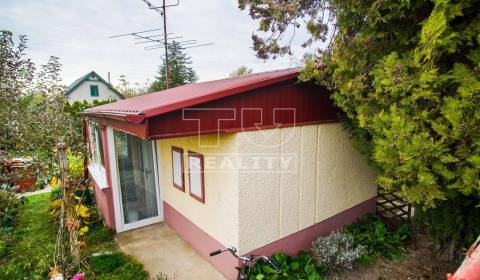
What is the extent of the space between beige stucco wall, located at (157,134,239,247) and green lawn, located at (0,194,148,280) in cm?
176

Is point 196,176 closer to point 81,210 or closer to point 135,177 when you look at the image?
point 81,210

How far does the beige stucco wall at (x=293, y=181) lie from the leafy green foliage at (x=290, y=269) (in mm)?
421

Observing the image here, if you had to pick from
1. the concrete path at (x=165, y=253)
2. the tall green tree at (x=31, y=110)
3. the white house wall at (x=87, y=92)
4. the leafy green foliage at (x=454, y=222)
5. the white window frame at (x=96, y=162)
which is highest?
the white house wall at (x=87, y=92)

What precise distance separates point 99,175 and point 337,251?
7.88 metres

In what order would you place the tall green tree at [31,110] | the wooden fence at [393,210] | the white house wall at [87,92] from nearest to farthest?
the tall green tree at [31,110] < the wooden fence at [393,210] < the white house wall at [87,92]

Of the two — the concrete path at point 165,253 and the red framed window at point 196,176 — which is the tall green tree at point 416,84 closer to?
the red framed window at point 196,176

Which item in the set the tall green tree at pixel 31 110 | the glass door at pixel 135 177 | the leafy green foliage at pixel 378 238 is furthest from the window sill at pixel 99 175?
the leafy green foliage at pixel 378 238

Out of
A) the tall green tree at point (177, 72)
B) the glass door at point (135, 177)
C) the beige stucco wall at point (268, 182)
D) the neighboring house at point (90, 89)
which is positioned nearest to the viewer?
the beige stucco wall at point (268, 182)

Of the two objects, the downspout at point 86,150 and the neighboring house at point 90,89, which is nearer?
the downspout at point 86,150

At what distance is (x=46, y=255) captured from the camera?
19.7ft

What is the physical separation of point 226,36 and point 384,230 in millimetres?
18239

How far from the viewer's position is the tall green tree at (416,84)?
3.29 m

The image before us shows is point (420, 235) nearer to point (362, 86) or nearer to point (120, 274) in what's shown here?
point (362, 86)

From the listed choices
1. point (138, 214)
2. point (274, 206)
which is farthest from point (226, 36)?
point (274, 206)
